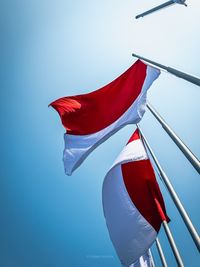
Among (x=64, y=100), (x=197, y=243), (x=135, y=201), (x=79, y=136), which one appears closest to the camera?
(x=197, y=243)

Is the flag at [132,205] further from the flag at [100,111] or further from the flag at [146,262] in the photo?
the flag at [146,262]

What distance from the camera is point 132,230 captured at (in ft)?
22.8

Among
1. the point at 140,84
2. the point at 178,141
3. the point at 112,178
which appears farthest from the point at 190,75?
the point at 112,178

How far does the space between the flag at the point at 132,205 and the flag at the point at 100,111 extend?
94 centimetres

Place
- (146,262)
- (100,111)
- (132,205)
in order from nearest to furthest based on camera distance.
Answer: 1. (132,205)
2. (100,111)
3. (146,262)

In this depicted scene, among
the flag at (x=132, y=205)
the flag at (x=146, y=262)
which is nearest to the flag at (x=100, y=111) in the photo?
the flag at (x=132, y=205)

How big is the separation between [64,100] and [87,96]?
29.1 inches

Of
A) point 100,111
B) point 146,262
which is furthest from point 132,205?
point 146,262

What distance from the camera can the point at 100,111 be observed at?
8.42 m

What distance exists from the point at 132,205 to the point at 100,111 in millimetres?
2918

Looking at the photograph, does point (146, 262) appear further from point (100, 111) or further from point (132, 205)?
point (100, 111)

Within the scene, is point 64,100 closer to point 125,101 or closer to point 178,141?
point 125,101

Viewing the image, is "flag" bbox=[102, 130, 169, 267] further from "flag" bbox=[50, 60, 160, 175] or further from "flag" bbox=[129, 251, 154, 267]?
"flag" bbox=[129, 251, 154, 267]

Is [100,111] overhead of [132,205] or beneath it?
overhead
